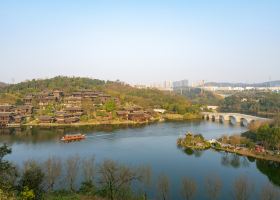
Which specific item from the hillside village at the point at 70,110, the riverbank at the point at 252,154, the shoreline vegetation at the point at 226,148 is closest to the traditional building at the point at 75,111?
the hillside village at the point at 70,110

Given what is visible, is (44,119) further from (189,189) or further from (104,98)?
(189,189)

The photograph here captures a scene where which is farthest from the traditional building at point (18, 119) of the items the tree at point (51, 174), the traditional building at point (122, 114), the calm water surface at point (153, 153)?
the tree at point (51, 174)

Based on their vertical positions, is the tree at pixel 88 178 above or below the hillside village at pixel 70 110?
below

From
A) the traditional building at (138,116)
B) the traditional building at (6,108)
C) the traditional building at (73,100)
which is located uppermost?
the traditional building at (73,100)

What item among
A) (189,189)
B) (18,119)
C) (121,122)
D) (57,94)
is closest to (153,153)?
(189,189)

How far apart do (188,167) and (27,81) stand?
23926 millimetres

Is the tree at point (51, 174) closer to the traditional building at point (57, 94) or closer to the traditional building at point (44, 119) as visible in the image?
the traditional building at point (44, 119)

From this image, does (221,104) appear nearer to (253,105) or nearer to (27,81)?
(253,105)

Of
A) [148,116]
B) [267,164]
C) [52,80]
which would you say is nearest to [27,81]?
[52,80]

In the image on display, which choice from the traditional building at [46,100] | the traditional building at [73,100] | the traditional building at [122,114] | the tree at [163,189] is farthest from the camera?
the traditional building at [73,100]

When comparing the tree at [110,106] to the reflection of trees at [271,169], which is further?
the tree at [110,106]

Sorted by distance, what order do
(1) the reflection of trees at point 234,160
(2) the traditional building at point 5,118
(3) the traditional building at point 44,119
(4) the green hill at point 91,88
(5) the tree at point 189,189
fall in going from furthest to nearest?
(4) the green hill at point 91,88 → (3) the traditional building at point 44,119 → (2) the traditional building at point 5,118 → (1) the reflection of trees at point 234,160 → (5) the tree at point 189,189

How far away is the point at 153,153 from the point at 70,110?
37.3 ft

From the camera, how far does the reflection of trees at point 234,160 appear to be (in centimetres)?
1273
